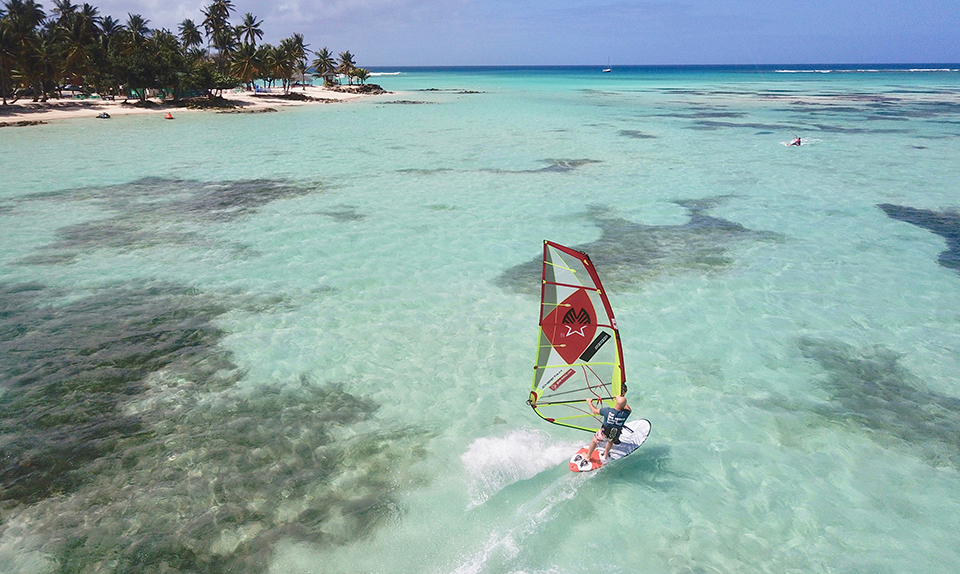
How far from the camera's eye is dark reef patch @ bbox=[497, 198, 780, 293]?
1892cm

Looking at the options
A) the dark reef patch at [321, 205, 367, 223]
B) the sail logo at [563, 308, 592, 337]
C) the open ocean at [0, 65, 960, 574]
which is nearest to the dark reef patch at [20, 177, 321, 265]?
the open ocean at [0, 65, 960, 574]

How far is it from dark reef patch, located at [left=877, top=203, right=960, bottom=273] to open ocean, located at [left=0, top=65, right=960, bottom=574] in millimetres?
214

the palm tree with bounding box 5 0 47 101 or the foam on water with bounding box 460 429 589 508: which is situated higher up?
the palm tree with bounding box 5 0 47 101

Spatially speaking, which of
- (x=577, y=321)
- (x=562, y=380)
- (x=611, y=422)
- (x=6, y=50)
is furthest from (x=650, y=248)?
(x=6, y=50)

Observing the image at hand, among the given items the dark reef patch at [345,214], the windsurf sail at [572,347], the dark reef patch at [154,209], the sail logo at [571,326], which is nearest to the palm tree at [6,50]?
the dark reef patch at [154,209]

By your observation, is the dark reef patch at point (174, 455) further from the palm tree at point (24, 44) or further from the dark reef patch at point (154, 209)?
the palm tree at point (24, 44)

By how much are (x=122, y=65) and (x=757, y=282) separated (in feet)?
277

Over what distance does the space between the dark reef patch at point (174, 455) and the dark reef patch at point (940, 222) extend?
21276mm

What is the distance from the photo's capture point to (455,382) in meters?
12.8

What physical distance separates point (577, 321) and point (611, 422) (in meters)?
1.82

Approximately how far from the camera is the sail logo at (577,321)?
32.0ft

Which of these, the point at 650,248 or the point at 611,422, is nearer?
the point at 611,422

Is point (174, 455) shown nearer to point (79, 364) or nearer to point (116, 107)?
point (79, 364)

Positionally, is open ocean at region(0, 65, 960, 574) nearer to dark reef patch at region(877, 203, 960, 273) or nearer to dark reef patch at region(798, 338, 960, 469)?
dark reef patch at region(798, 338, 960, 469)
